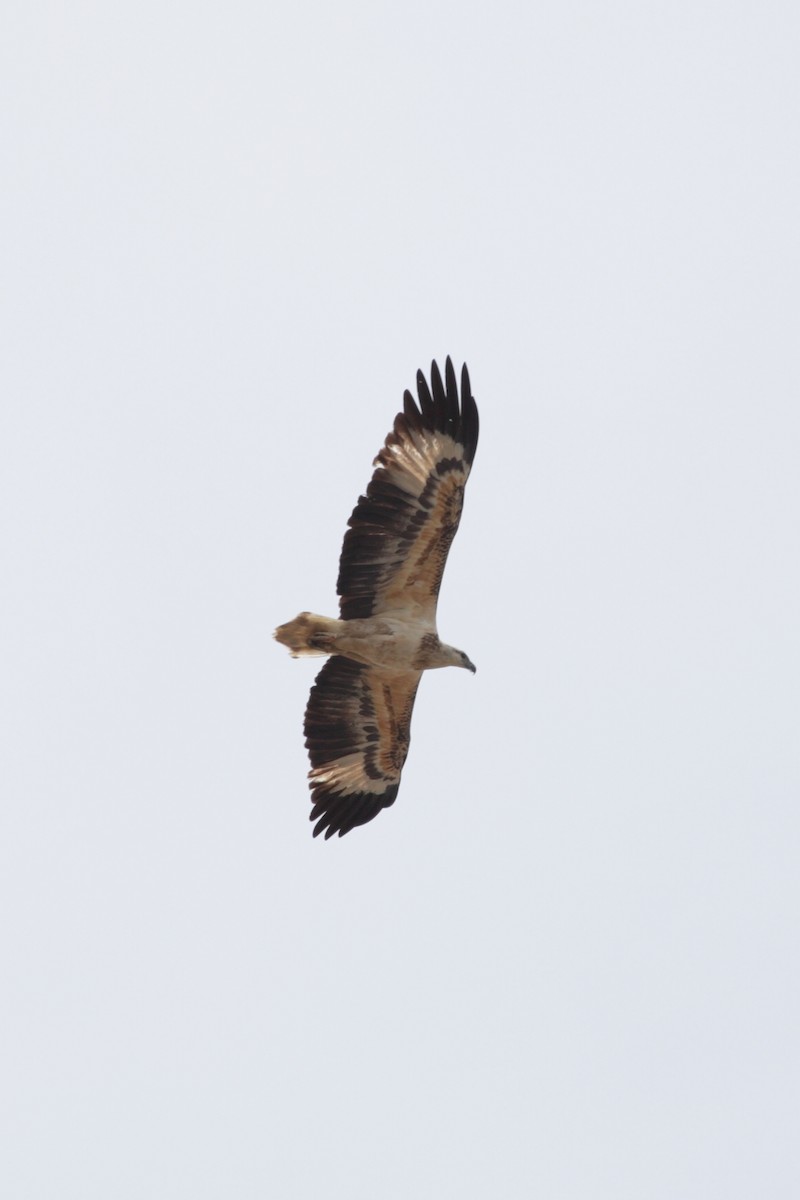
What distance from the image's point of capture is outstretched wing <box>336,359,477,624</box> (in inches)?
803

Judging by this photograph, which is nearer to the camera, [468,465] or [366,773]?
[468,465]

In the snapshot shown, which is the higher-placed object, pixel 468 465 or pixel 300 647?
pixel 468 465

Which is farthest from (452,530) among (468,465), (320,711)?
(320,711)

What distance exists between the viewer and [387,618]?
2091 centimetres

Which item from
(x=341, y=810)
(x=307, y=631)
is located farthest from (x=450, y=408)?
(x=341, y=810)

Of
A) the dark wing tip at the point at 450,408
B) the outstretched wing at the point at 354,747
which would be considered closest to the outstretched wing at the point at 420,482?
the dark wing tip at the point at 450,408

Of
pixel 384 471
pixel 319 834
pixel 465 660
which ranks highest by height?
pixel 384 471

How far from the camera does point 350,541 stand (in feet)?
67.6

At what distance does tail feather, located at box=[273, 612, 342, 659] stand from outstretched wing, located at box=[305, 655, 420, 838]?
2.12 feet

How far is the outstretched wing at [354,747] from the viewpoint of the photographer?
21.7 metres

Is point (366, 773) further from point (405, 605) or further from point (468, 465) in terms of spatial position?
point (468, 465)

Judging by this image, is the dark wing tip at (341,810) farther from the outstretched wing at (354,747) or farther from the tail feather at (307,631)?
the tail feather at (307,631)

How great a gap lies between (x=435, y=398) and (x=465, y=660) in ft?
8.04

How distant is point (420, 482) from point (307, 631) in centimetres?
176
